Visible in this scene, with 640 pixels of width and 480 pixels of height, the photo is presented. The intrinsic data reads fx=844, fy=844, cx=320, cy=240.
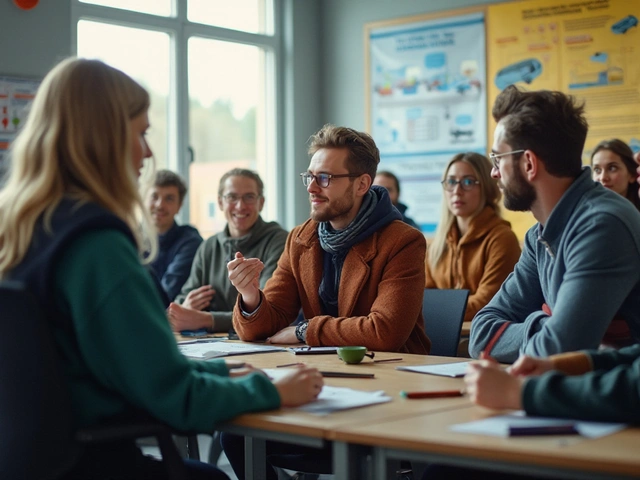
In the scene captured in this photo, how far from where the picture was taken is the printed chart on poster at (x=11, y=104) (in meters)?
4.89

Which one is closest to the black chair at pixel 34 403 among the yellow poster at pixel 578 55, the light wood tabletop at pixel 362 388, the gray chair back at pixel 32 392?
the gray chair back at pixel 32 392

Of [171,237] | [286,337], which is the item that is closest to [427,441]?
[286,337]

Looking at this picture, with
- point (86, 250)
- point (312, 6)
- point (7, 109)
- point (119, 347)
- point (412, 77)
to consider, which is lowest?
point (119, 347)

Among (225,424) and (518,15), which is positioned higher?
(518,15)

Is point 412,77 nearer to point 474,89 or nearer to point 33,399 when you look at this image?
point 474,89

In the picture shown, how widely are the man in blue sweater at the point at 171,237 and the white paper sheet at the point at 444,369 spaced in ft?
8.81

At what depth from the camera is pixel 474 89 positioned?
20.1 ft

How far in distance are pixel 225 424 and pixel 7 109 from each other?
3767 mm

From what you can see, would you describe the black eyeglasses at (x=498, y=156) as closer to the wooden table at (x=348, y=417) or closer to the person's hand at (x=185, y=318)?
the wooden table at (x=348, y=417)

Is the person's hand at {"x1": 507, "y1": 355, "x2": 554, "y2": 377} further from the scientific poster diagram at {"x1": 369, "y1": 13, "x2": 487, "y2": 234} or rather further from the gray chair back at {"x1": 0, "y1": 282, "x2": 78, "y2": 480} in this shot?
the scientific poster diagram at {"x1": 369, "y1": 13, "x2": 487, "y2": 234}

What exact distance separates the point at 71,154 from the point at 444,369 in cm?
112

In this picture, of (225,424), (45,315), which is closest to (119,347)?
(45,315)

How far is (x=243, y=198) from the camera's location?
4.41m

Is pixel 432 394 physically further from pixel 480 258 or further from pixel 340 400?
pixel 480 258
